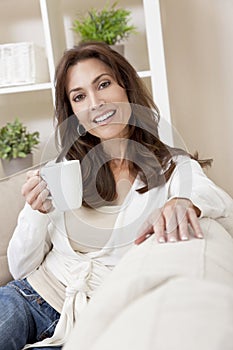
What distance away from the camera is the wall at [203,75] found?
2.41 m

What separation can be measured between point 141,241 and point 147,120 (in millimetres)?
557

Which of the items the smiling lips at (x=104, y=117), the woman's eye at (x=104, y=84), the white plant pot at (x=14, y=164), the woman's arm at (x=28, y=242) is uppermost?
the woman's eye at (x=104, y=84)

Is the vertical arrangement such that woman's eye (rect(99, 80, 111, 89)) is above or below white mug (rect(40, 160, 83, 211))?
above

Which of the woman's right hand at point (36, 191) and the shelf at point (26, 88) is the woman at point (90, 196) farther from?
the shelf at point (26, 88)

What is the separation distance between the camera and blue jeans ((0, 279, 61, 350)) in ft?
4.45

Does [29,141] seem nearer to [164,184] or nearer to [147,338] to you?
[164,184]

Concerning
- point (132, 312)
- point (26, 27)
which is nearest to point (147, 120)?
point (132, 312)

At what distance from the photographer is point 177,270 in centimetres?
82

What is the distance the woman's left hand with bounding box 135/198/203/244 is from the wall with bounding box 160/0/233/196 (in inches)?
51.1

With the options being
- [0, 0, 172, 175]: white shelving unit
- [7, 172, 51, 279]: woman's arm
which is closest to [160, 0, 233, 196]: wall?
[0, 0, 172, 175]: white shelving unit

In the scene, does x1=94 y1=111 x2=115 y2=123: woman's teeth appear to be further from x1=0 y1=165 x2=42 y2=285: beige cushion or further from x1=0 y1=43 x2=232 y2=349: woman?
x1=0 y1=165 x2=42 y2=285: beige cushion

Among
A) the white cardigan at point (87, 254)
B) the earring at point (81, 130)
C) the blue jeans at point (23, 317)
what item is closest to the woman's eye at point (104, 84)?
the earring at point (81, 130)

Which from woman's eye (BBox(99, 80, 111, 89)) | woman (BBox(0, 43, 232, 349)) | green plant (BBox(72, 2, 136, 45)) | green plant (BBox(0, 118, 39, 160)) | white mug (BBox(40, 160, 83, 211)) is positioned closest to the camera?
white mug (BBox(40, 160, 83, 211))

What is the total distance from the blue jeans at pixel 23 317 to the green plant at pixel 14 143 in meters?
0.90
